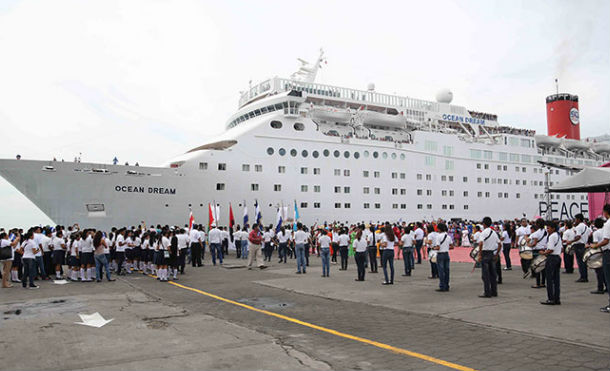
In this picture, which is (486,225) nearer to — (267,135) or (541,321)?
(541,321)

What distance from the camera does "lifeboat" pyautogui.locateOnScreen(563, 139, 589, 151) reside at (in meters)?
46.0

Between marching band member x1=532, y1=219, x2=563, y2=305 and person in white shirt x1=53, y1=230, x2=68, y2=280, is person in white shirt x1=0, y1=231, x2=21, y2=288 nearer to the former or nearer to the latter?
person in white shirt x1=53, y1=230, x2=68, y2=280

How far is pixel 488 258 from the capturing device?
8852 mm

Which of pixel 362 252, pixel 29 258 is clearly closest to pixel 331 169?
pixel 362 252

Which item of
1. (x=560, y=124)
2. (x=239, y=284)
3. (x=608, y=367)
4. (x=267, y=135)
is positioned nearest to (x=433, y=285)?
(x=239, y=284)

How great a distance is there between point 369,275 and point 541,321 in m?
7.66

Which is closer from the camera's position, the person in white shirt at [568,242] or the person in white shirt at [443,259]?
the person in white shirt at [443,259]

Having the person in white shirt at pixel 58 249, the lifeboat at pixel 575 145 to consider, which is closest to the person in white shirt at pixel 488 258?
the person in white shirt at pixel 58 249

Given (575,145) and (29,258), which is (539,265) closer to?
(29,258)

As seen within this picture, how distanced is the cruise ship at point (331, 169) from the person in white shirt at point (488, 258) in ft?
46.1

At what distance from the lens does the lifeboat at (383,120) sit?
3334 cm

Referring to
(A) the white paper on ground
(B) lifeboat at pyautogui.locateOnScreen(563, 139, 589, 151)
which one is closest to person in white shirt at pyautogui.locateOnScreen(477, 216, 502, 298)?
(A) the white paper on ground

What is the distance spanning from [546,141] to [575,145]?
14.7 feet

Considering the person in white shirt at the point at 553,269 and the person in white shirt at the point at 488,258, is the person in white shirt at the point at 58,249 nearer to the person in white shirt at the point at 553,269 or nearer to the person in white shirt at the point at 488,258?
the person in white shirt at the point at 488,258
